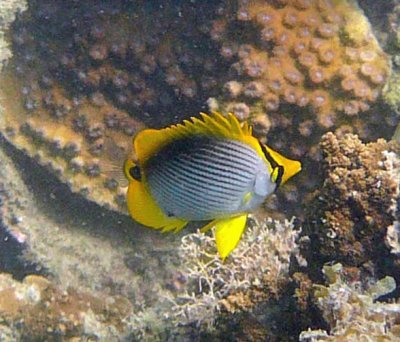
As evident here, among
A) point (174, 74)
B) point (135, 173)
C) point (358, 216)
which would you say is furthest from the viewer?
point (174, 74)

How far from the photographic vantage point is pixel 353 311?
2402 mm

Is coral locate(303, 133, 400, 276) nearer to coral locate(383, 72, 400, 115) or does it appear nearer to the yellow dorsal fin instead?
the yellow dorsal fin

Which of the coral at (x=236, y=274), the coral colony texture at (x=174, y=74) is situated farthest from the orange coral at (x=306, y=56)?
the coral at (x=236, y=274)

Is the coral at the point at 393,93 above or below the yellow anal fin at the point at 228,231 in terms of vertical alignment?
below

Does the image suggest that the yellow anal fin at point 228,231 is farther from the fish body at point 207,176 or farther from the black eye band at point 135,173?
the black eye band at point 135,173

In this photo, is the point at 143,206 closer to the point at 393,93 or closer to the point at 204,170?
the point at 204,170

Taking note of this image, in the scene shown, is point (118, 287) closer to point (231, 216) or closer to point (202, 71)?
point (202, 71)

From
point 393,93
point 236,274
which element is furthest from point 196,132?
point 393,93

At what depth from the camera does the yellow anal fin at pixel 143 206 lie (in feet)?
8.30

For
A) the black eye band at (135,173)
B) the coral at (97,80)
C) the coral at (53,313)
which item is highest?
the black eye band at (135,173)

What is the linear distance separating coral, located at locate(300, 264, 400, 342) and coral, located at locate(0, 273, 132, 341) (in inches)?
95.3

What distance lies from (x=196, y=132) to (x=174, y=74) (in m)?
2.22

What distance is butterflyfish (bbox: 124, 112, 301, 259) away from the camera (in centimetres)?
242

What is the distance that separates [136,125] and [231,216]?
2.50 m
